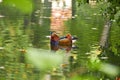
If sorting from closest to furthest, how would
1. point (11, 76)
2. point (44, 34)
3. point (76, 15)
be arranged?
point (11, 76)
point (44, 34)
point (76, 15)

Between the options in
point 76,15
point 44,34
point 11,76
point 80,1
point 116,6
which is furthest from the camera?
point 76,15

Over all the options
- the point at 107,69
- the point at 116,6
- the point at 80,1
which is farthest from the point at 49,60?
the point at 80,1

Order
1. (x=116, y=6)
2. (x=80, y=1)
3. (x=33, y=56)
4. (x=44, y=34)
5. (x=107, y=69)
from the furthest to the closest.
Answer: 1. (x=44, y=34)
2. (x=80, y=1)
3. (x=116, y=6)
4. (x=107, y=69)
5. (x=33, y=56)

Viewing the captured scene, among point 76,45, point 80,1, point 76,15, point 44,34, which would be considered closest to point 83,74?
point 80,1

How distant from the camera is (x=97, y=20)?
10.1 m

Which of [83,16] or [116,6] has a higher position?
[116,6]

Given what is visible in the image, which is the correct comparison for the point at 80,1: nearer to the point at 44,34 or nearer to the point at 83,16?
the point at 44,34

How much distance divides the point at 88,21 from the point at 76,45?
3.97 metres

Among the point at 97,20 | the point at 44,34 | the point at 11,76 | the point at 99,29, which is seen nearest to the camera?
the point at 11,76

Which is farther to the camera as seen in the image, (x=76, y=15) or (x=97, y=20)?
(x=76, y=15)

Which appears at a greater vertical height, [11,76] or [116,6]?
[116,6]

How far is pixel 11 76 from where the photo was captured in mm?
3906

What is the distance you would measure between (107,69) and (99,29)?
810 centimetres

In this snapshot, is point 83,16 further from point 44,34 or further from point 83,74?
point 83,74
